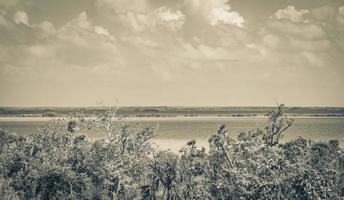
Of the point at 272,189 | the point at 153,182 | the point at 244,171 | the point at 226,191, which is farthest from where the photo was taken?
the point at 153,182

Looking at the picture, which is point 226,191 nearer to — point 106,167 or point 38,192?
point 106,167

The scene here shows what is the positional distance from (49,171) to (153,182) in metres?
7.60

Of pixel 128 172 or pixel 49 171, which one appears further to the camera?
pixel 128 172

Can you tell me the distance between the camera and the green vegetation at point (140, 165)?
26984 mm

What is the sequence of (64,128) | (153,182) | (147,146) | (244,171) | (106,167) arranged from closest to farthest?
(244,171)
(106,167)
(153,182)
(147,146)
(64,128)

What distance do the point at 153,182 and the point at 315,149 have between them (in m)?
12.7

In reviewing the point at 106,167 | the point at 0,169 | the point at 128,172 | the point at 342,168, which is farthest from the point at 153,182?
the point at 342,168

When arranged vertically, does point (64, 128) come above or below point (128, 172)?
above

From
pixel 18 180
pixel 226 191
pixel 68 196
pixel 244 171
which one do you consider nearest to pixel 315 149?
pixel 226 191

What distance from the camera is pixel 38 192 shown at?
30.4 metres

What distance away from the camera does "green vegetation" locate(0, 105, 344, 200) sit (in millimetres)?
26984

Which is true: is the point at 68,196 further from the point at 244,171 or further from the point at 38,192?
the point at 244,171

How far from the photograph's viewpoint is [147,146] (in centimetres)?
3719

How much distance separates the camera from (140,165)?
111 feet
